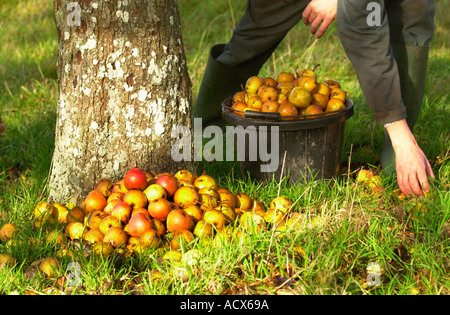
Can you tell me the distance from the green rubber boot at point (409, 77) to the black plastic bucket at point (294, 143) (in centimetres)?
39

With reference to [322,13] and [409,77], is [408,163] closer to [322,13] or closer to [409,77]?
[409,77]

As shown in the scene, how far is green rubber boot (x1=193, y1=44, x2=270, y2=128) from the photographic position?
362cm

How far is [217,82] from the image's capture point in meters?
3.66

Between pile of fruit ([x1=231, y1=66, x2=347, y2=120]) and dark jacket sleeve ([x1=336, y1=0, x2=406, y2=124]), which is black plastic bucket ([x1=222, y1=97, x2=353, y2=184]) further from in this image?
dark jacket sleeve ([x1=336, y1=0, x2=406, y2=124])

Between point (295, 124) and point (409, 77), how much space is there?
95cm

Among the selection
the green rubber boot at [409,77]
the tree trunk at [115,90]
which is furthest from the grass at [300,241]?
the tree trunk at [115,90]

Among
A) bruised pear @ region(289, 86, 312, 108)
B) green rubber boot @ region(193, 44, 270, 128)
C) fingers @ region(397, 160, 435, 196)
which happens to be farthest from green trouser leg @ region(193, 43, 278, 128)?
fingers @ region(397, 160, 435, 196)

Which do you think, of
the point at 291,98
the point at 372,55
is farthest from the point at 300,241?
the point at 372,55

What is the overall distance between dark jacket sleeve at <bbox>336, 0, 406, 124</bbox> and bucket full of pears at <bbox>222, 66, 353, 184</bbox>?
0.23 m

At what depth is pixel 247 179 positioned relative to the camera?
312 centimetres

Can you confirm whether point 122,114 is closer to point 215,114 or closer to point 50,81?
point 215,114

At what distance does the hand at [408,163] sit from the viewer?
8.95ft

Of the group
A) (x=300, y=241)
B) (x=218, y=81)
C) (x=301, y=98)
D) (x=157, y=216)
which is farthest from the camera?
(x=218, y=81)

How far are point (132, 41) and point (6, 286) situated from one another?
4.44ft
